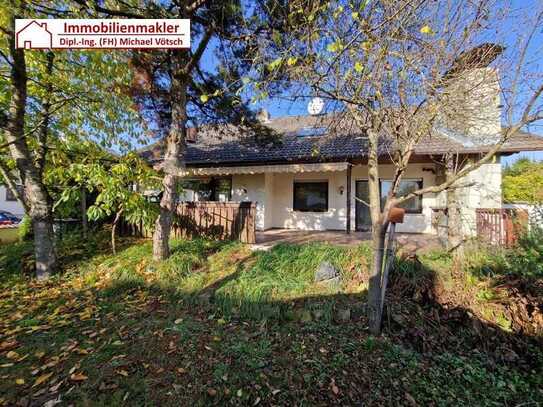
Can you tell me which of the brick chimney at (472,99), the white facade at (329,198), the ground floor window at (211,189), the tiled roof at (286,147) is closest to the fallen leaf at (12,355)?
the brick chimney at (472,99)

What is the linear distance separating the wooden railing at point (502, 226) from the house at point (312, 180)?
1.57 m

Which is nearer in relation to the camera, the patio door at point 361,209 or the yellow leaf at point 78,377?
the yellow leaf at point 78,377

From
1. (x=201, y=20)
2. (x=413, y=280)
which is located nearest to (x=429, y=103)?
(x=413, y=280)

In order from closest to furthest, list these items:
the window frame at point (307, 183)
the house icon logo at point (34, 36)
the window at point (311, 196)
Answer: the house icon logo at point (34, 36) < the window frame at point (307, 183) < the window at point (311, 196)

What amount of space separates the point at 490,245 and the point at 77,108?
1113cm

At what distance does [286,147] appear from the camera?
12.1 metres

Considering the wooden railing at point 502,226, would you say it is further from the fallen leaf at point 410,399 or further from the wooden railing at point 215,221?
the wooden railing at point 215,221

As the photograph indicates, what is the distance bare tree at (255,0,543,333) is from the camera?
3117 mm

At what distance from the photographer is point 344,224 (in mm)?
11812

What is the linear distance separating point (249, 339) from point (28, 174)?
6.24m

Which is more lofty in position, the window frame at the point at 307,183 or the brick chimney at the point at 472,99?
the brick chimney at the point at 472,99

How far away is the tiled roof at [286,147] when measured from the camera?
332 inches

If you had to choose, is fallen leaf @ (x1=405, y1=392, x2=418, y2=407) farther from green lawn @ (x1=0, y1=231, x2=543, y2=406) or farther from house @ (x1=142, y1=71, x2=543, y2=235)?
house @ (x1=142, y1=71, x2=543, y2=235)

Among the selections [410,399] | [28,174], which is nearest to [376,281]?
[410,399]
